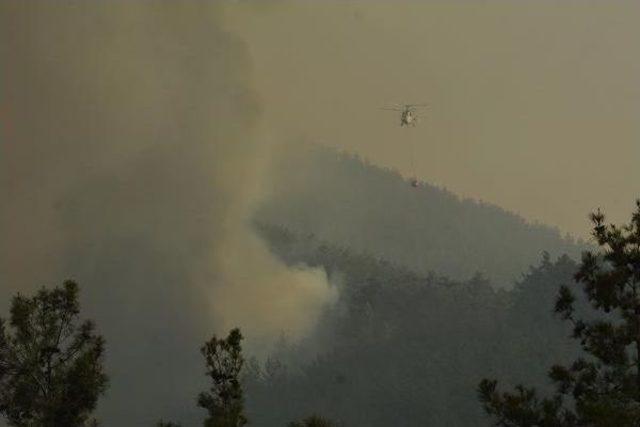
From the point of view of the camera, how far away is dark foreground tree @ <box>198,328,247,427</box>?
105ft

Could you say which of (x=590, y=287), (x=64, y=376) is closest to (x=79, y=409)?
(x=64, y=376)

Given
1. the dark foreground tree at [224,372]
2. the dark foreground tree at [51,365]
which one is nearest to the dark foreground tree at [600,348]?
the dark foreground tree at [224,372]

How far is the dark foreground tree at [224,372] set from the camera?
31.9 meters

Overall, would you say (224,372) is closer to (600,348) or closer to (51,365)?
(51,365)

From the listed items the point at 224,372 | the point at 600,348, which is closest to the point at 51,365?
the point at 224,372

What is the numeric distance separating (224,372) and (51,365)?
6.72 meters

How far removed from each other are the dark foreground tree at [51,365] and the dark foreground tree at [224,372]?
444cm

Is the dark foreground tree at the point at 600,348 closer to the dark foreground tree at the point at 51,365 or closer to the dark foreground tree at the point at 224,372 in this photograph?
the dark foreground tree at the point at 224,372

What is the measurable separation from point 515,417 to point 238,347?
9.19 meters

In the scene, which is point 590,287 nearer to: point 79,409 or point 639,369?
point 639,369

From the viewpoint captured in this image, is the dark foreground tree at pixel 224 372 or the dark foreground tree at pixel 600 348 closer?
the dark foreground tree at pixel 600 348

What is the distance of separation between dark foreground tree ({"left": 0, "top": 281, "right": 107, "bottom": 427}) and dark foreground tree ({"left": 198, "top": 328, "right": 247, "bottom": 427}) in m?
4.44

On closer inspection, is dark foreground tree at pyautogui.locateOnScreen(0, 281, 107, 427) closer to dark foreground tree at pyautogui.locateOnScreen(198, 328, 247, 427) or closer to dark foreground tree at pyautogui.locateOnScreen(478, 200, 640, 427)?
dark foreground tree at pyautogui.locateOnScreen(198, 328, 247, 427)

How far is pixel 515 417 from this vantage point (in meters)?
28.4
